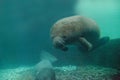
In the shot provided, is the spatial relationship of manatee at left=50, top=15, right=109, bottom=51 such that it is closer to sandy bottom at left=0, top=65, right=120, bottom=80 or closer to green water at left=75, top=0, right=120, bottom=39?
green water at left=75, top=0, right=120, bottom=39

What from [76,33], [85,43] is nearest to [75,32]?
[76,33]

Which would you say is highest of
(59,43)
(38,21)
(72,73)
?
(38,21)

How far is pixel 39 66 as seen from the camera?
88.0 inches

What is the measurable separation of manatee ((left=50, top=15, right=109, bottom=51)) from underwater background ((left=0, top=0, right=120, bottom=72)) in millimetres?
57

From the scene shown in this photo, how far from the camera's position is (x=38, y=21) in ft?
7.54

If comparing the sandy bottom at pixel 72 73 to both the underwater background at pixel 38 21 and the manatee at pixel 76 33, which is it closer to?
the underwater background at pixel 38 21

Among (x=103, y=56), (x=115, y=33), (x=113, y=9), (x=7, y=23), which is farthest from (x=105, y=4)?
(x=7, y=23)

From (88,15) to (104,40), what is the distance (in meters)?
0.24

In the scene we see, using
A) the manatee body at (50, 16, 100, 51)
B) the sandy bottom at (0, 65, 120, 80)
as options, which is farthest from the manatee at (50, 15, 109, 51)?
the sandy bottom at (0, 65, 120, 80)

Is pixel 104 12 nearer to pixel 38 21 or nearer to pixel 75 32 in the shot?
pixel 75 32

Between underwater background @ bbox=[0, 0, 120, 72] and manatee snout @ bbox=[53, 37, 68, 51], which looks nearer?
manatee snout @ bbox=[53, 37, 68, 51]

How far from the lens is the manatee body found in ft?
7.02

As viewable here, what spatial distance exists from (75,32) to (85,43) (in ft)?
0.39

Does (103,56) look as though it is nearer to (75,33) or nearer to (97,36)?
(97,36)
